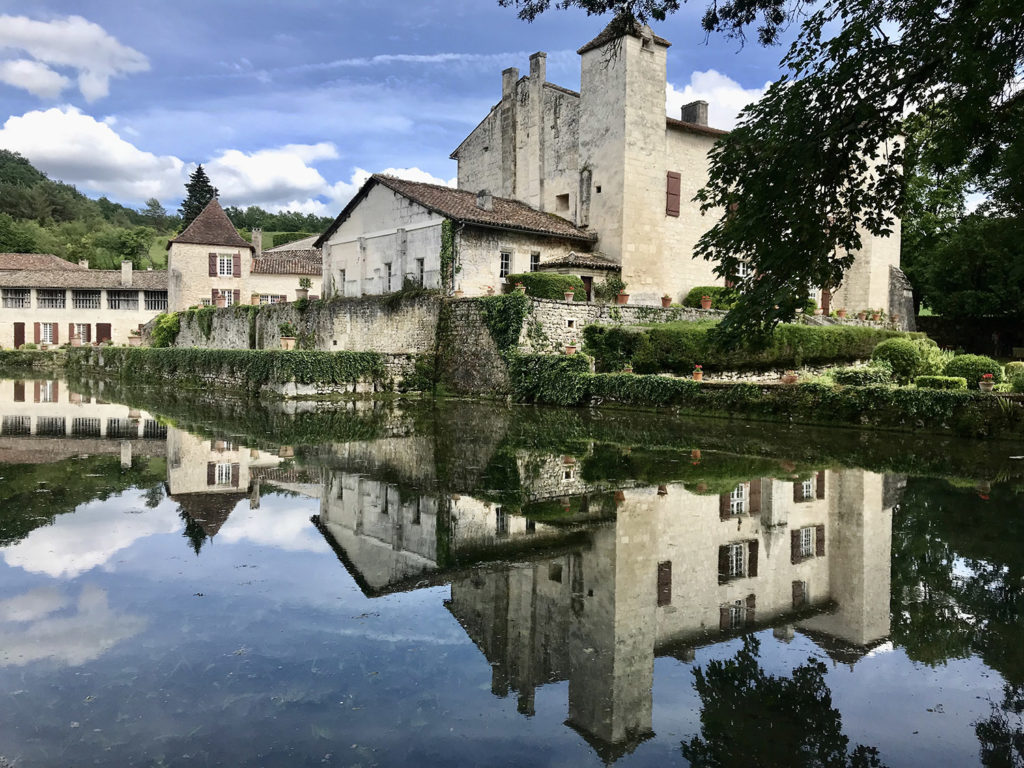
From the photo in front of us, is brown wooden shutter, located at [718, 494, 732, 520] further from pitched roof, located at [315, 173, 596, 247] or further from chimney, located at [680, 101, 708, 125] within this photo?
chimney, located at [680, 101, 708, 125]

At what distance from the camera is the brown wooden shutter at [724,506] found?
25.0 ft

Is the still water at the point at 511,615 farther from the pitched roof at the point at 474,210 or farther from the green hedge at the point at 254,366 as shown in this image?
the pitched roof at the point at 474,210

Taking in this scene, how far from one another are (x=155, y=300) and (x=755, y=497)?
167 feet

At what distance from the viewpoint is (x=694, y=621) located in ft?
16.2

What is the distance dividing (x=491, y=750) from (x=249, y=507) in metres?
5.55

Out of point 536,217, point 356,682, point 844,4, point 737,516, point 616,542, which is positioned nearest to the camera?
point 356,682

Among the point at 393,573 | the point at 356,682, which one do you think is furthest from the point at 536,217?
the point at 356,682

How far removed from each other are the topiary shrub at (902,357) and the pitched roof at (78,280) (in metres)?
44.6

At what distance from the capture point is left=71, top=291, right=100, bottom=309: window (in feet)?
166

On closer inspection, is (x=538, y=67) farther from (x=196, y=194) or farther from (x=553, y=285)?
(x=196, y=194)

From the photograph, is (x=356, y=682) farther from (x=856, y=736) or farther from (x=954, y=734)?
(x=954, y=734)

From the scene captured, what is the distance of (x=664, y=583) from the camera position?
218 inches

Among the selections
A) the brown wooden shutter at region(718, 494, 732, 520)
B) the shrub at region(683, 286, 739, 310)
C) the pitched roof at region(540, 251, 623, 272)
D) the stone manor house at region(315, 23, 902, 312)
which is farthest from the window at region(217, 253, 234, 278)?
the brown wooden shutter at region(718, 494, 732, 520)

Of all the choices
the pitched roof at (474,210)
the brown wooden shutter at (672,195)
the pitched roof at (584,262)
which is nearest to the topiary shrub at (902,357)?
the pitched roof at (584,262)
